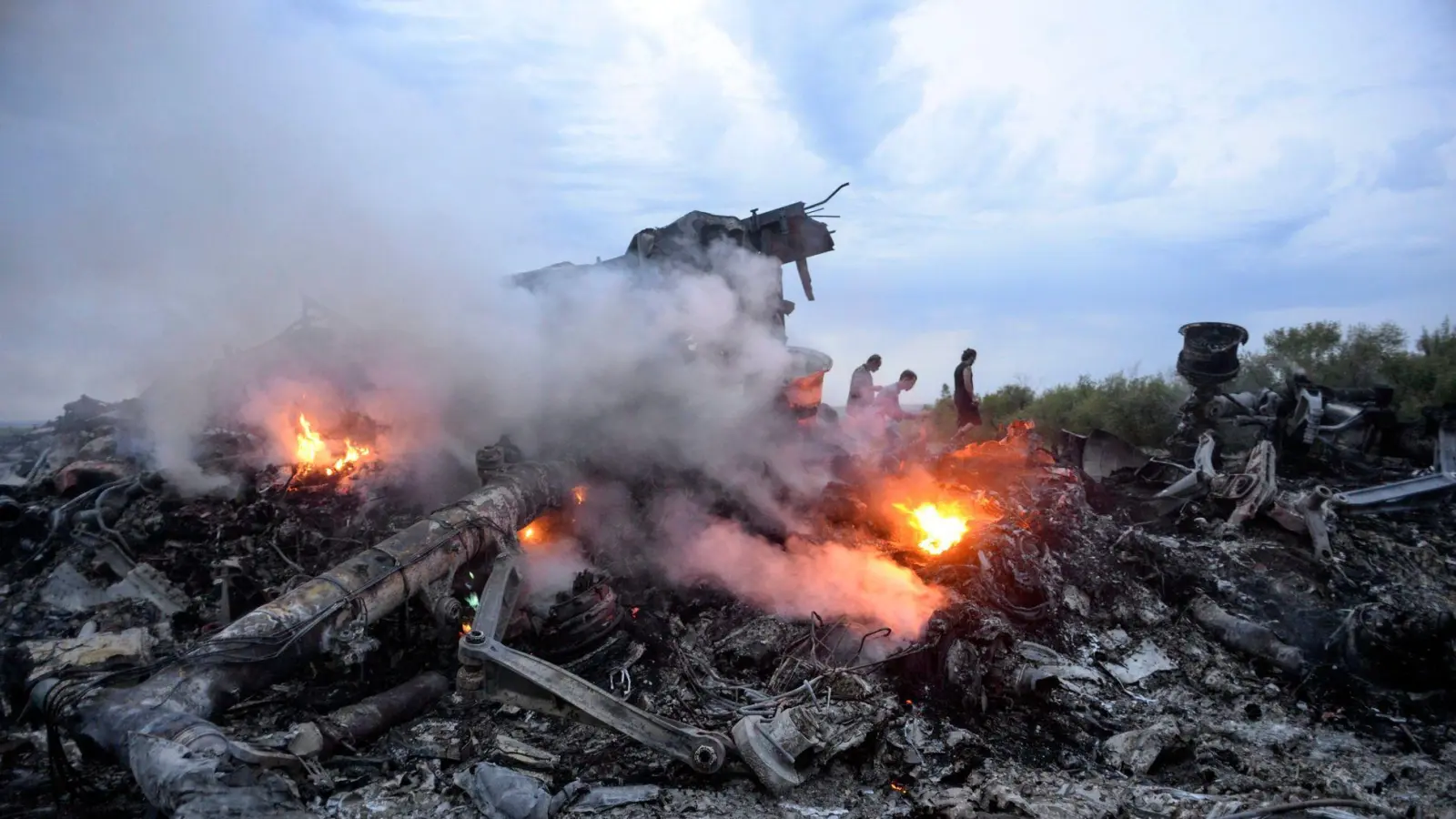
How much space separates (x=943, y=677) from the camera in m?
5.84

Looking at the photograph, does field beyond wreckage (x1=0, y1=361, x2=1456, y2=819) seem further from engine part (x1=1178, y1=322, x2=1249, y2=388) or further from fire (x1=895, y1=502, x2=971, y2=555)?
engine part (x1=1178, y1=322, x2=1249, y2=388)

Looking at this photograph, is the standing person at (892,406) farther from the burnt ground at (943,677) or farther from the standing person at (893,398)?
the burnt ground at (943,677)

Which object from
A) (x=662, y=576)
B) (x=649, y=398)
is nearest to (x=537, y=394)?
(x=649, y=398)

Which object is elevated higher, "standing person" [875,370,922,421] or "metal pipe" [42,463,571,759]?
"standing person" [875,370,922,421]

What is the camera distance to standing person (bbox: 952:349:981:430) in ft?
43.1

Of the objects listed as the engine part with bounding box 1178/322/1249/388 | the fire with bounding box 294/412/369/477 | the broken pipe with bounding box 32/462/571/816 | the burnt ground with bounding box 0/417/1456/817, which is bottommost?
the burnt ground with bounding box 0/417/1456/817

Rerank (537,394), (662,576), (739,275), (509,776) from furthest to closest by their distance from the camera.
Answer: (739,275)
(537,394)
(662,576)
(509,776)

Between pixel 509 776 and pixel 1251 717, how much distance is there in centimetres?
570

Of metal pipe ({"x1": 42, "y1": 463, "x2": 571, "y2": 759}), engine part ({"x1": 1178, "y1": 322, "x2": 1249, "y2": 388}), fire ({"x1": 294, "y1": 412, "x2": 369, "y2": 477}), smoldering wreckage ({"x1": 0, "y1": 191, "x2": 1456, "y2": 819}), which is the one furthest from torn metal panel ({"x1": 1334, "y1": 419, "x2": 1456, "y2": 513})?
fire ({"x1": 294, "y1": 412, "x2": 369, "y2": 477})

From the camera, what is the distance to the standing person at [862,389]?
14.4 m

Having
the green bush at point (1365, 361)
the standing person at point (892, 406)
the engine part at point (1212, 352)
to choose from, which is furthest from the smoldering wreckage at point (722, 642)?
the green bush at point (1365, 361)

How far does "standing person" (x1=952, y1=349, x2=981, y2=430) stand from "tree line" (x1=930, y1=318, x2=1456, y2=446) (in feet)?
18.4

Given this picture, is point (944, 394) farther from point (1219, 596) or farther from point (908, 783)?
point (908, 783)

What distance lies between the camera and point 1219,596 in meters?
7.69
